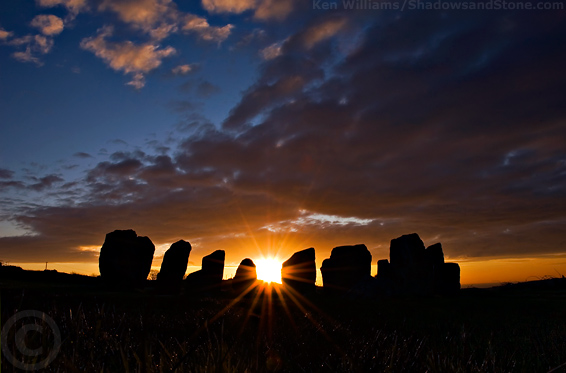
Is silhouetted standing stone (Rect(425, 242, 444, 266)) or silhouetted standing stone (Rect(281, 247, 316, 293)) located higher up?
silhouetted standing stone (Rect(425, 242, 444, 266))

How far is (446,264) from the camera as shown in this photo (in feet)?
149

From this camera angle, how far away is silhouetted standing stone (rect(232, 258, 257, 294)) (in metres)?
40.8

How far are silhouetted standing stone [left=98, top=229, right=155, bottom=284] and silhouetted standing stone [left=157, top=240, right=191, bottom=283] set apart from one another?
186 cm

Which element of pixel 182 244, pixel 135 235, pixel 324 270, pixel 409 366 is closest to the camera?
pixel 409 366

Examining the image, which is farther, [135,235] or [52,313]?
[135,235]

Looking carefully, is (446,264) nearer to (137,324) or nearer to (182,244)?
(182,244)

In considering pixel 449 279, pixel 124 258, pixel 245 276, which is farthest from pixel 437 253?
pixel 124 258

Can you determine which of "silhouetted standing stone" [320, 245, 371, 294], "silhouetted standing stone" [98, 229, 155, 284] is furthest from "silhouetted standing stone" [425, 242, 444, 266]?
"silhouetted standing stone" [98, 229, 155, 284]

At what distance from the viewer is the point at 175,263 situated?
38281mm

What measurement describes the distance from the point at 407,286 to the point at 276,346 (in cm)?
3489

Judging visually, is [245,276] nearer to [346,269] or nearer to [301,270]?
[301,270]

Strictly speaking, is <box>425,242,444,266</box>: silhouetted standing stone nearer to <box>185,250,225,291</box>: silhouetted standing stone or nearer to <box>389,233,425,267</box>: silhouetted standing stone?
<box>389,233,425,267</box>: silhouetted standing stone

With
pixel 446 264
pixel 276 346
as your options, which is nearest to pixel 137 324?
pixel 276 346

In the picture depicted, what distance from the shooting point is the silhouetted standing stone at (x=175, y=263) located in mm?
37656
